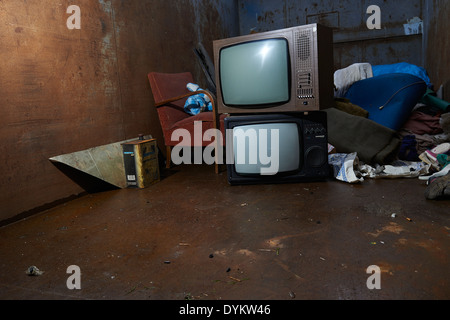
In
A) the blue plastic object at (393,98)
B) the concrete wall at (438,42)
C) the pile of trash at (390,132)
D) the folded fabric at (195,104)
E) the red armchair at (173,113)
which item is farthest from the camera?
the concrete wall at (438,42)

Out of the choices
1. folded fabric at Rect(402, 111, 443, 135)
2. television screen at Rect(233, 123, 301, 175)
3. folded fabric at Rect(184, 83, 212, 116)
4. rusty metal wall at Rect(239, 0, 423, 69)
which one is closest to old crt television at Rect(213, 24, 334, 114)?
television screen at Rect(233, 123, 301, 175)

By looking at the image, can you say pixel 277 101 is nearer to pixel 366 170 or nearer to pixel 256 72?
pixel 256 72

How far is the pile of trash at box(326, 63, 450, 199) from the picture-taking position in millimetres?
2402

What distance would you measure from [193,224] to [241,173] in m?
0.74

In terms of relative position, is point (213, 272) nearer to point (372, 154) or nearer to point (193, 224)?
point (193, 224)

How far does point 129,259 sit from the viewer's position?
1.38 m

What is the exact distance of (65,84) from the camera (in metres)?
2.23

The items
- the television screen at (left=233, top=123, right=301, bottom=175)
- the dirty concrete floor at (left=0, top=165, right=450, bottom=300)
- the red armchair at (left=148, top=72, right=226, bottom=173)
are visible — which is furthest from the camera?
the red armchair at (left=148, top=72, right=226, bottom=173)

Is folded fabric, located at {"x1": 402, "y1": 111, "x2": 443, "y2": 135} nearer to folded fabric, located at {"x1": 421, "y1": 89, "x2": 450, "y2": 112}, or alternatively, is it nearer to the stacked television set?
folded fabric, located at {"x1": 421, "y1": 89, "x2": 450, "y2": 112}

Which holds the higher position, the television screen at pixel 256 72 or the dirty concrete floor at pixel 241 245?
the television screen at pixel 256 72

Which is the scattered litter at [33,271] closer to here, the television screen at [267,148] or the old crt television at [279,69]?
the television screen at [267,148]

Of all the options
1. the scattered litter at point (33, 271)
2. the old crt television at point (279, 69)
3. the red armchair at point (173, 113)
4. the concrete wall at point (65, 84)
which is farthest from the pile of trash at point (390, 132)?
the scattered litter at point (33, 271)

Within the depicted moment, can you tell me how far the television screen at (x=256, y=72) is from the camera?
2.17 metres

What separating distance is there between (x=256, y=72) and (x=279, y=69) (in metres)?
0.16
